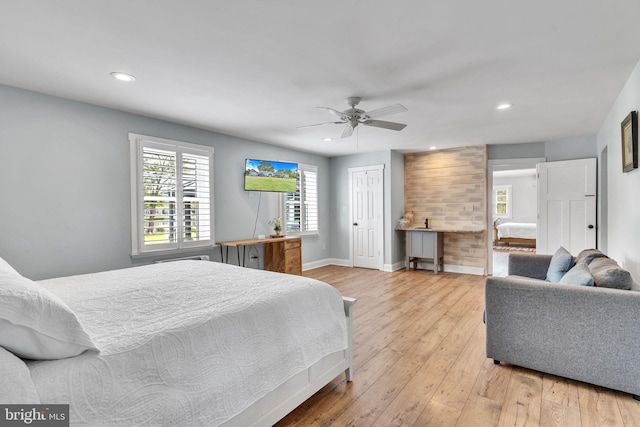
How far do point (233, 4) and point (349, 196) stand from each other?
5207 millimetres

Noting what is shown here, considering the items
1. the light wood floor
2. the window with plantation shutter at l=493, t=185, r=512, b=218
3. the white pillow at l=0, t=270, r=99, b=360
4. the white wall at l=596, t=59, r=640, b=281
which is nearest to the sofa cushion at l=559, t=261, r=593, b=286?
the white wall at l=596, t=59, r=640, b=281

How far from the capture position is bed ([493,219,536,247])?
9.16 m

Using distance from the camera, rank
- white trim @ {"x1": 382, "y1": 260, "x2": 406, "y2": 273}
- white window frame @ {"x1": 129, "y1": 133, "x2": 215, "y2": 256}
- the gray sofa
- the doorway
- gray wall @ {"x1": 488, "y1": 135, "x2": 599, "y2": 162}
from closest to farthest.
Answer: the gray sofa, white window frame @ {"x1": 129, "y1": 133, "x2": 215, "y2": 256}, gray wall @ {"x1": 488, "y1": 135, "x2": 599, "y2": 162}, white trim @ {"x1": 382, "y1": 260, "x2": 406, "y2": 273}, the doorway

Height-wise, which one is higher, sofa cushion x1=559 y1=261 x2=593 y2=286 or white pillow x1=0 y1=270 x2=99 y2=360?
white pillow x1=0 y1=270 x2=99 y2=360

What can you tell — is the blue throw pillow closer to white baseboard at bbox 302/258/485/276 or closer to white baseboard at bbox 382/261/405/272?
white baseboard at bbox 302/258/485/276

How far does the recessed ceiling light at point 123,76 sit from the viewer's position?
8.71 ft

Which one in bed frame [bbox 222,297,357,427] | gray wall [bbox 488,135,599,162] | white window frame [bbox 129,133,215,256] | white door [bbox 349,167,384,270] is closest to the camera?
bed frame [bbox 222,297,357,427]

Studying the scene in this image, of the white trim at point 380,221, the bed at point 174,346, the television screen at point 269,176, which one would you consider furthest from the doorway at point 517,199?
the bed at point 174,346

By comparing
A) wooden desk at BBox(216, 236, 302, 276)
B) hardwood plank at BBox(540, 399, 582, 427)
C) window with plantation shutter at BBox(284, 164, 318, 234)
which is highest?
window with plantation shutter at BBox(284, 164, 318, 234)

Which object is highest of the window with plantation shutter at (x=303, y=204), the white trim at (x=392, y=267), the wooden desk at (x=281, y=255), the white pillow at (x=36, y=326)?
the window with plantation shutter at (x=303, y=204)

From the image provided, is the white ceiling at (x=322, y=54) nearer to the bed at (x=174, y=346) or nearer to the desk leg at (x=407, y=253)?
the bed at (x=174, y=346)

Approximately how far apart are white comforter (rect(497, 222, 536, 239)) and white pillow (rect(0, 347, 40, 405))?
10.8 metres

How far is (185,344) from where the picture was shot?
1327mm

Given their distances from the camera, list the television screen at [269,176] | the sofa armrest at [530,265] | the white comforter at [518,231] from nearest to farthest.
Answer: the sofa armrest at [530,265] < the television screen at [269,176] < the white comforter at [518,231]
